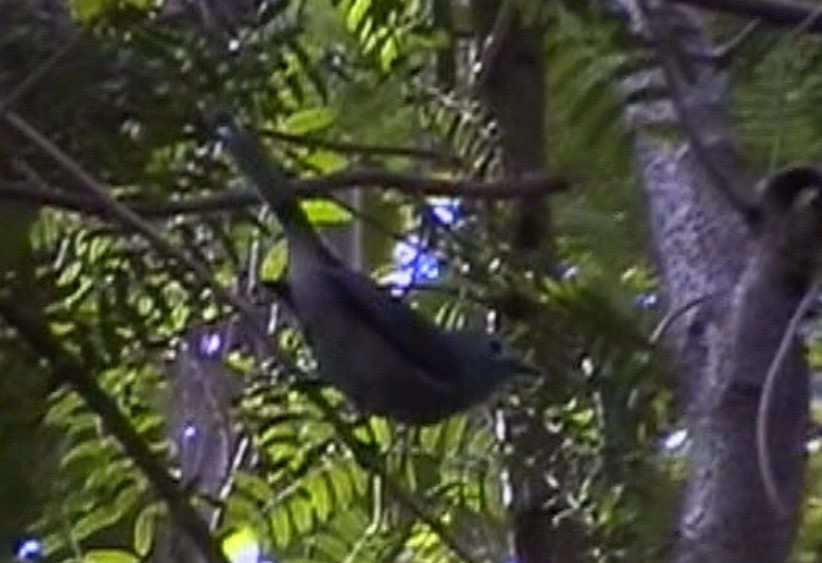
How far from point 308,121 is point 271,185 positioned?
29 centimetres

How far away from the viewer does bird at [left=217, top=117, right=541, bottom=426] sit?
0.59 meters

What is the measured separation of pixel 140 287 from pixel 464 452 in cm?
15

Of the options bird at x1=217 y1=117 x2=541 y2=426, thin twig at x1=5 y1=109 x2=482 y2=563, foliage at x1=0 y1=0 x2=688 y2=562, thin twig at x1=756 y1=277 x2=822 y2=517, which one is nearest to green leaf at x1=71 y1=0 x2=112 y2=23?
foliage at x1=0 y1=0 x2=688 y2=562

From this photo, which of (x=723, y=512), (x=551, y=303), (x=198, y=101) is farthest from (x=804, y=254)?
(x=198, y=101)

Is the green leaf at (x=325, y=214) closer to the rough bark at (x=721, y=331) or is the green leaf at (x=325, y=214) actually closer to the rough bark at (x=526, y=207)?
the rough bark at (x=526, y=207)

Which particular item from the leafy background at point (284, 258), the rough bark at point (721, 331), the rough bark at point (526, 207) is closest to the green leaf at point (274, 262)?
the leafy background at point (284, 258)

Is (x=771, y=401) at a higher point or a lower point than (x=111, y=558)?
lower

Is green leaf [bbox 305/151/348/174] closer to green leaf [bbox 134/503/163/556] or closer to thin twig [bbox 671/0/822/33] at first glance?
green leaf [bbox 134/503/163/556]

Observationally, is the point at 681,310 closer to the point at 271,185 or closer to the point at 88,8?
the point at 271,185

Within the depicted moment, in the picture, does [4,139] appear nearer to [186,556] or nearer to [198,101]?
[198,101]

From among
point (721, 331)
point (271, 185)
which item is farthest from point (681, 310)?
point (271, 185)

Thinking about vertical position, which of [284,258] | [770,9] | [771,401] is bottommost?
[771,401]

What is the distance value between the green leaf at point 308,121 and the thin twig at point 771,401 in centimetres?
32

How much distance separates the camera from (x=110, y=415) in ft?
2.47
